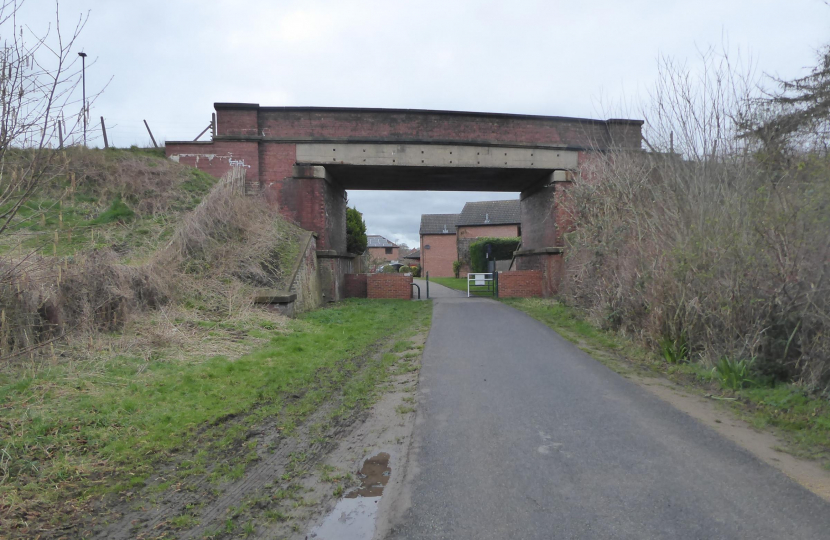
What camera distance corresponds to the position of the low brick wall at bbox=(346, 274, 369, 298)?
2030cm

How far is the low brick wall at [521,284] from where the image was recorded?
65.2ft

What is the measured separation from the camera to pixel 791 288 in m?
6.27

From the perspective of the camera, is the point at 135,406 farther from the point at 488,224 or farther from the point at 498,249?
the point at 488,224

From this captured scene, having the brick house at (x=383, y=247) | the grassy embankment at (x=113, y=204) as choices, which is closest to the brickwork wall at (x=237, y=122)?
the grassy embankment at (x=113, y=204)

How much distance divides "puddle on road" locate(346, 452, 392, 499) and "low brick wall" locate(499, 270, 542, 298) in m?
→ 15.9

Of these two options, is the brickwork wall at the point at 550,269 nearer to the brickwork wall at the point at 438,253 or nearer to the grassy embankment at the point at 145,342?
the grassy embankment at the point at 145,342

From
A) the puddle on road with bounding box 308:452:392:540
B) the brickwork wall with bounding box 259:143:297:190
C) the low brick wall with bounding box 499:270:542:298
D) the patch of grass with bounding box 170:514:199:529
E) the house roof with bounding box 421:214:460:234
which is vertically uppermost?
the house roof with bounding box 421:214:460:234

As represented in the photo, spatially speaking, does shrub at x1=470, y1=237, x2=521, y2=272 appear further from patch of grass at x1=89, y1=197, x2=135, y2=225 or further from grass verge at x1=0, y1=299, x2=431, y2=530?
grass verge at x1=0, y1=299, x2=431, y2=530

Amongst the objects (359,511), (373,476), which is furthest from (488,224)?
(359,511)

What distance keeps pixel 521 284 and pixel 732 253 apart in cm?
1318

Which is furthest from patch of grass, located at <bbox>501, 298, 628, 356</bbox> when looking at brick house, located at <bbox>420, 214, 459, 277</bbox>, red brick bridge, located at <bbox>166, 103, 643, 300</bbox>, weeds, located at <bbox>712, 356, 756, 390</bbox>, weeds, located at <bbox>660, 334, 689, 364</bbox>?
brick house, located at <bbox>420, 214, 459, 277</bbox>

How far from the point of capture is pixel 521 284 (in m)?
20.1

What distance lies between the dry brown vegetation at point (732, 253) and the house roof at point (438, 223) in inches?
1949

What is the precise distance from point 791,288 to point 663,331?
2431mm
